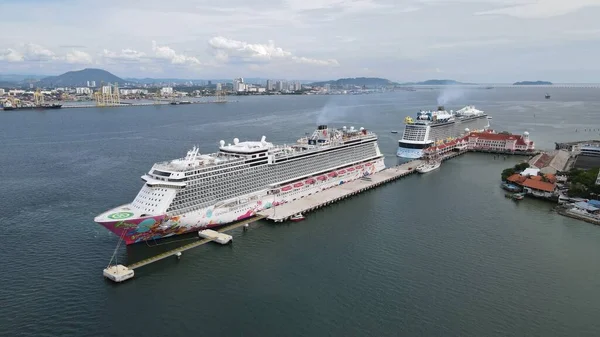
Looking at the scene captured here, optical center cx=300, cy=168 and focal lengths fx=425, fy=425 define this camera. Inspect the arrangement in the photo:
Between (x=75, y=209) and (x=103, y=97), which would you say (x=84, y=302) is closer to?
(x=75, y=209)

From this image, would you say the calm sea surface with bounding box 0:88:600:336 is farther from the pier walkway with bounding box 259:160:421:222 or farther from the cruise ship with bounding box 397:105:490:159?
the cruise ship with bounding box 397:105:490:159

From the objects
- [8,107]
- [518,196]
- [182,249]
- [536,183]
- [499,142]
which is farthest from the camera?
[8,107]

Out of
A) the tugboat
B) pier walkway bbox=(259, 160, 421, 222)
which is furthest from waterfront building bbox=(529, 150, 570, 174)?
the tugboat

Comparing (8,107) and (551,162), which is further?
(8,107)

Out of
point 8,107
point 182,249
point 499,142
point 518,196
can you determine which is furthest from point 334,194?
point 8,107

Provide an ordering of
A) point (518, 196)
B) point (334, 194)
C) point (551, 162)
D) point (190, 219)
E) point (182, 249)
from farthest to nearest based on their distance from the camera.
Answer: point (551, 162) < point (334, 194) < point (518, 196) < point (190, 219) < point (182, 249)

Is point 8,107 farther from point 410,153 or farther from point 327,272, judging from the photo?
point 327,272
